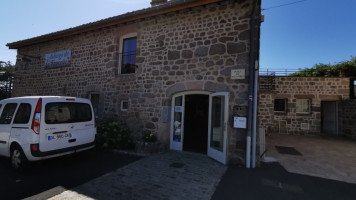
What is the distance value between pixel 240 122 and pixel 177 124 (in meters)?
2.01

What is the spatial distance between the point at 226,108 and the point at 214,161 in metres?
1.50

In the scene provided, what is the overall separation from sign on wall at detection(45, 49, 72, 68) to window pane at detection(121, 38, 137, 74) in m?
3.02

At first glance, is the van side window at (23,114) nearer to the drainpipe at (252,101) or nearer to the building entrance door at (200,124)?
the building entrance door at (200,124)

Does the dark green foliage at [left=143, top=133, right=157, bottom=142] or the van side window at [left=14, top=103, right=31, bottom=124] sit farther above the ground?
the van side window at [left=14, top=103, right=31, bottom=124]

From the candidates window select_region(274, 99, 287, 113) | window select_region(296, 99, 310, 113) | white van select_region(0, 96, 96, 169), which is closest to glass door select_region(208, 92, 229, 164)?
white van select_region(0, 96, 96, 169)

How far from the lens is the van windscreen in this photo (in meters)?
3.66

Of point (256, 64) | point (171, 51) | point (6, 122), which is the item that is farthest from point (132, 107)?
point (256, 64)

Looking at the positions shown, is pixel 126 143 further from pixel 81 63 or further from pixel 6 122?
pixel 81 63

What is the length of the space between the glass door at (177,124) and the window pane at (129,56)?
7.68 feet

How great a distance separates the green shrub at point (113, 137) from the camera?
5.36 metres

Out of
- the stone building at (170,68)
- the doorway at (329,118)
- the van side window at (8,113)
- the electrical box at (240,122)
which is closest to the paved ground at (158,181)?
the stone building at (170,68)

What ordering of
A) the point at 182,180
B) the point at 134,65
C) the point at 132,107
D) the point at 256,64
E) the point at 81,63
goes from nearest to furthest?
the point at 182,180 → the point at 256,64 → the point at 132,107 → the point at 134,65 → the point at 81,63

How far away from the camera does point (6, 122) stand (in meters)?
3.92

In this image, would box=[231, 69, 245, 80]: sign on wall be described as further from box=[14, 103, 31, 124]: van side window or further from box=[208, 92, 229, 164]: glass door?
box=[14, 103, 31, 124]: van side window
